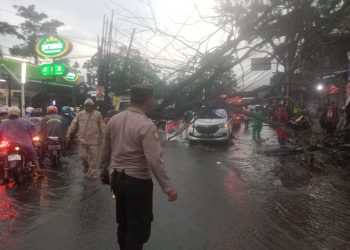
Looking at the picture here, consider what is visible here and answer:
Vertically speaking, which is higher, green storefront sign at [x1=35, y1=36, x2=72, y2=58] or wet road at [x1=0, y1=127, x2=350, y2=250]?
green storefront sign at [x1=35, y1=36, x2=72, y2=58]

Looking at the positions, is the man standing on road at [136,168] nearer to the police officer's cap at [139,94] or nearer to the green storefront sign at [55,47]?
the police officer's cap at [139,94]

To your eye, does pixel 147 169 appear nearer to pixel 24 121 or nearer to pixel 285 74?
pixel 285 74

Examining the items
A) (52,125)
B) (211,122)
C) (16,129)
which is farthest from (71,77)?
(16,129)

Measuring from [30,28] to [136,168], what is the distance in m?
46.8

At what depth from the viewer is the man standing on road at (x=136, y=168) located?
3763 millimetres

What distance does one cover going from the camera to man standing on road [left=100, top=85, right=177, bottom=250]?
376 cm

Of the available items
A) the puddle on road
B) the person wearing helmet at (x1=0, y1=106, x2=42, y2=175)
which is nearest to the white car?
the puddle on road

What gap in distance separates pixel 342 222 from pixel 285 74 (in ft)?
8.80

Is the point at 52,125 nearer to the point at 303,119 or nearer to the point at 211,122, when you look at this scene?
the point at 303,119

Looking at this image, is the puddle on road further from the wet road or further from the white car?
the white car

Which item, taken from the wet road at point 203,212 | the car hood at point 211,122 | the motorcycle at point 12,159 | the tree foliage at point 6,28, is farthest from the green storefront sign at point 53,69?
the tree foliage at point 6,28

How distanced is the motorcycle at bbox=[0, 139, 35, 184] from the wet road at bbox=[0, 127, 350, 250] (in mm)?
315

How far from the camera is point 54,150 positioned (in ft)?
35.5

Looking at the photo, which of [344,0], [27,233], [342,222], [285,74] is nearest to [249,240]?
[342,222]
